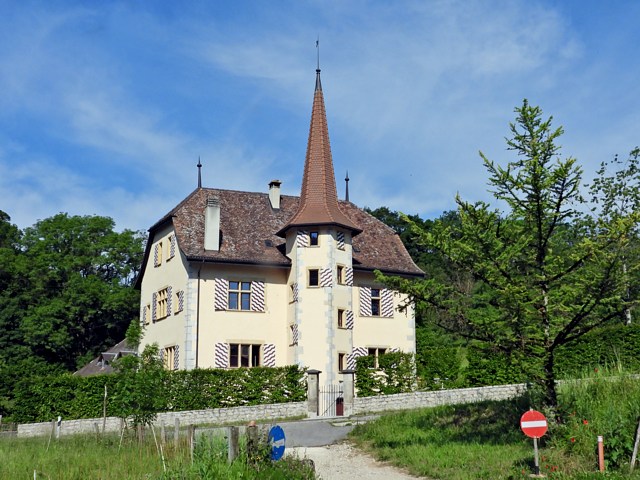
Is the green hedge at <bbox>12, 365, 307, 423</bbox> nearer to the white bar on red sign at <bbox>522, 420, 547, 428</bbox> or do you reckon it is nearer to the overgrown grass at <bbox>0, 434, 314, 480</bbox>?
the overgrown grass at <bbox>0, 434, 314, 480</bbox>

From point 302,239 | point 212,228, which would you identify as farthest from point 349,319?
point 212,228

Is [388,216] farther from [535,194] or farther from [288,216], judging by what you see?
[535,194]

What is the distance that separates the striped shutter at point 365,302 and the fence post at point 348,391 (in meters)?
6.15

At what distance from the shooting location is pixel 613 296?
1446 cm

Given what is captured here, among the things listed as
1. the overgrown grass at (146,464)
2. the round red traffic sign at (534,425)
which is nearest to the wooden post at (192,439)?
the overgrown grass at (146,464)

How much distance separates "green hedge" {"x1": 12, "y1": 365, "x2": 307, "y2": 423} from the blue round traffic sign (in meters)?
16.5

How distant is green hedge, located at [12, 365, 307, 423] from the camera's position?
28578mm

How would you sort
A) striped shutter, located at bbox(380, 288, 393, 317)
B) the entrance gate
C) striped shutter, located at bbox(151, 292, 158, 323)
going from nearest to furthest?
the entrance gate
striped shutter, located at bbox(380, 288, 393, 317)
striped shutter, located at bbox(151, 292, 158, 323)

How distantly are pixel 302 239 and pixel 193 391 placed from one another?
7951 millimetres

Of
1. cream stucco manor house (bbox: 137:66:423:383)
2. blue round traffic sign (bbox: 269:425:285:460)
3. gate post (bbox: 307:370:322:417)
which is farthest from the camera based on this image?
cream stucco manor house (bbox: 137:66:423:383)

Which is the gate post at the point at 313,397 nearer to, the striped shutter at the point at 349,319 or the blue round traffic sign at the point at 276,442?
the striped shutter at the point at 349,319

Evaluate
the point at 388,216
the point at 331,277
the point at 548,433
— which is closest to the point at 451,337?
the point at 331,277

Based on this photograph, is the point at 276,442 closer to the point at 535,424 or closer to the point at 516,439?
the point at 535,424

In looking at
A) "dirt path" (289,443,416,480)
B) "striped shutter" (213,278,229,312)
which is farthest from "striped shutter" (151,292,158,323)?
"dirt path" (289,443,416,480)
